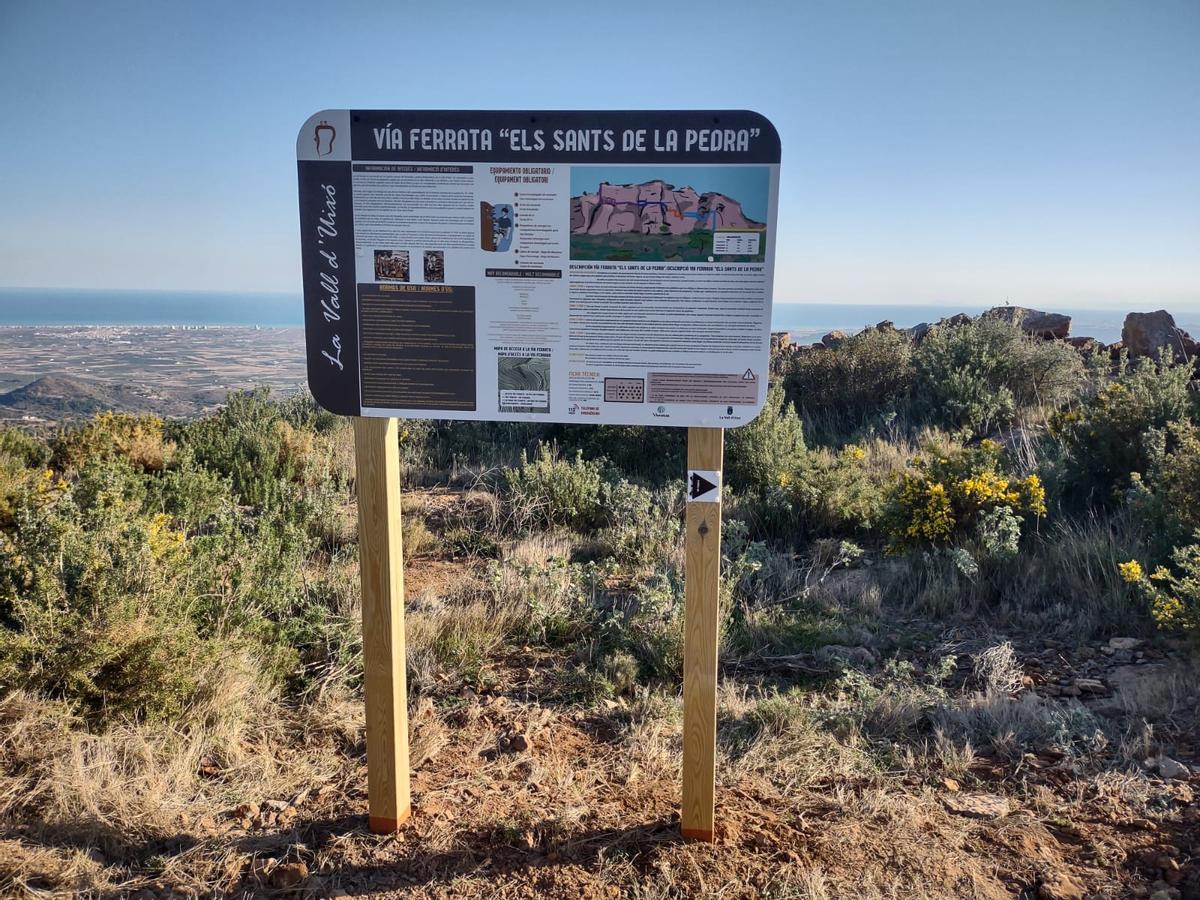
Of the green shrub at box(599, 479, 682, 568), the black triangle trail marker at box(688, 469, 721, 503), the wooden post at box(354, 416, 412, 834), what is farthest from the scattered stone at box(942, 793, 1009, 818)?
the green shrub at box(599, 479, 682, 568)

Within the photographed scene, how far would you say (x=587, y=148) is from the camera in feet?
7.70

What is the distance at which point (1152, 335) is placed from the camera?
13.8 m

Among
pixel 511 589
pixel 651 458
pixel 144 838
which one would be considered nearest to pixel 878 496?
pixel 651 458

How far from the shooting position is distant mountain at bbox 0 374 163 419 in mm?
8969

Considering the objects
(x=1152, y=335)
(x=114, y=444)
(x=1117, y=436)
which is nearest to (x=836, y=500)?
(x=1117, y=436)

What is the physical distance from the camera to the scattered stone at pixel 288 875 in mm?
2596

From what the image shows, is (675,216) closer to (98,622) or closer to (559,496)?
(98,622)

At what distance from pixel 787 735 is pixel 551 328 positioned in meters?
2.20

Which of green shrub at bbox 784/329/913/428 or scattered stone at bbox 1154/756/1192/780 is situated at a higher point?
green shrub at bbox 784/329/913/428

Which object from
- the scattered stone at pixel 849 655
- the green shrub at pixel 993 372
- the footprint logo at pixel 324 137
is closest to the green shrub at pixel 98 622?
the footprint logo at pixel 324 137

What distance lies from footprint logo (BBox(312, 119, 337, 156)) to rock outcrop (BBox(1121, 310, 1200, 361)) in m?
15.1

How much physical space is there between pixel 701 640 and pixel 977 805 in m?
1.43

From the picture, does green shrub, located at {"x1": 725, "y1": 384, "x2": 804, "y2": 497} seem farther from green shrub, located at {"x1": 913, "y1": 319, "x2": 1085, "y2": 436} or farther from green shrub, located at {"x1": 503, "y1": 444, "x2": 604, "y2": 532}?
green shrub, located at {"x1": 913, "y1": 319, "x2": 1085, "y2": 436}

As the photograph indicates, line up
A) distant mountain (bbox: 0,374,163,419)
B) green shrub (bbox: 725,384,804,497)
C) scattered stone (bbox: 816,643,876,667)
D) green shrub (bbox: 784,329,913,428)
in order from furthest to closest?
1. green shrub (bbox: 784,329,913,428)
2. distant mountain (bbox: 0,374,163,419)
3. green shrub (bbox: 725,384,804,497)
4. scattered stone (bbox: 816,643,876,667)
